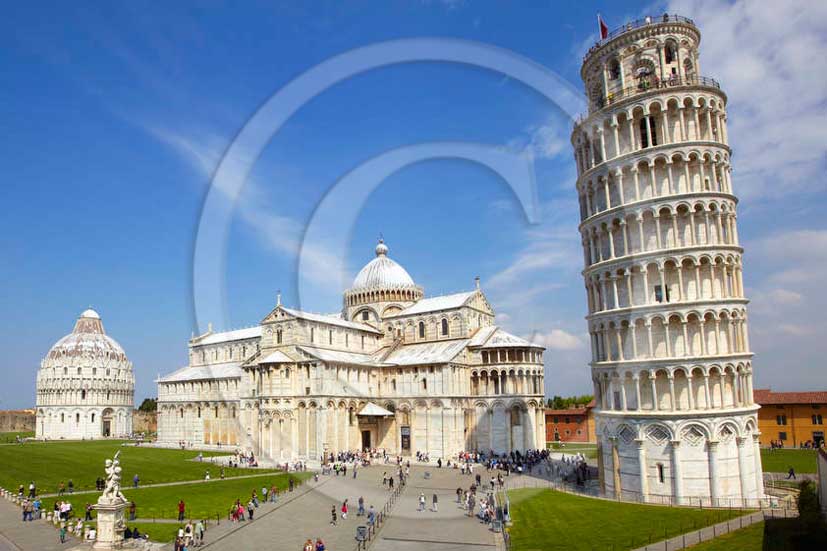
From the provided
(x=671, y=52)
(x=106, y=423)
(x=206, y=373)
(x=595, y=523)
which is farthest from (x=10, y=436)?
(x=671, y=52)

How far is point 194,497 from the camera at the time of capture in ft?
133

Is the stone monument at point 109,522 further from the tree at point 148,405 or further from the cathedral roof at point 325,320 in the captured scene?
the tree at point 148,405

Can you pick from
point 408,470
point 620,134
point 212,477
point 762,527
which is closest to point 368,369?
point 408,470

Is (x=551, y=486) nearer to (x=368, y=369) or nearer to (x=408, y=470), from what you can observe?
(x=408, y=470)

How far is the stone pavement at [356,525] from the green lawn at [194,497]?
3774mm

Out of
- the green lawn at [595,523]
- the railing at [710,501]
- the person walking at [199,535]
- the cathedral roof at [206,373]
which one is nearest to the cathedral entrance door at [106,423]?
the cathedral roof at [206,373]

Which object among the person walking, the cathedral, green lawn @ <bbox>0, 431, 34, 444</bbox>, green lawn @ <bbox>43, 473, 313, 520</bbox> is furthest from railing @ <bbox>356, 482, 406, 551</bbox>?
green lawn @ <bbox>0, 431, 34, 444</bbox>

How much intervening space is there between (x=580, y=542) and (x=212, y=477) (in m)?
35.3

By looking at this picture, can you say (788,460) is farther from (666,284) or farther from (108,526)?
(108,526)

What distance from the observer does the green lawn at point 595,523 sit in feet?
89.9

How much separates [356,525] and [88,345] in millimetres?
115864

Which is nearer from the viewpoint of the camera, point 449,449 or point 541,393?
point 449,449

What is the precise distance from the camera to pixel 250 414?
6912cm

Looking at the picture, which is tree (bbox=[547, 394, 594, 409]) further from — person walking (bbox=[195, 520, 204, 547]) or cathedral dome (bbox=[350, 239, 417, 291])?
person walking (bbox=[195, 520, 204, 547])
